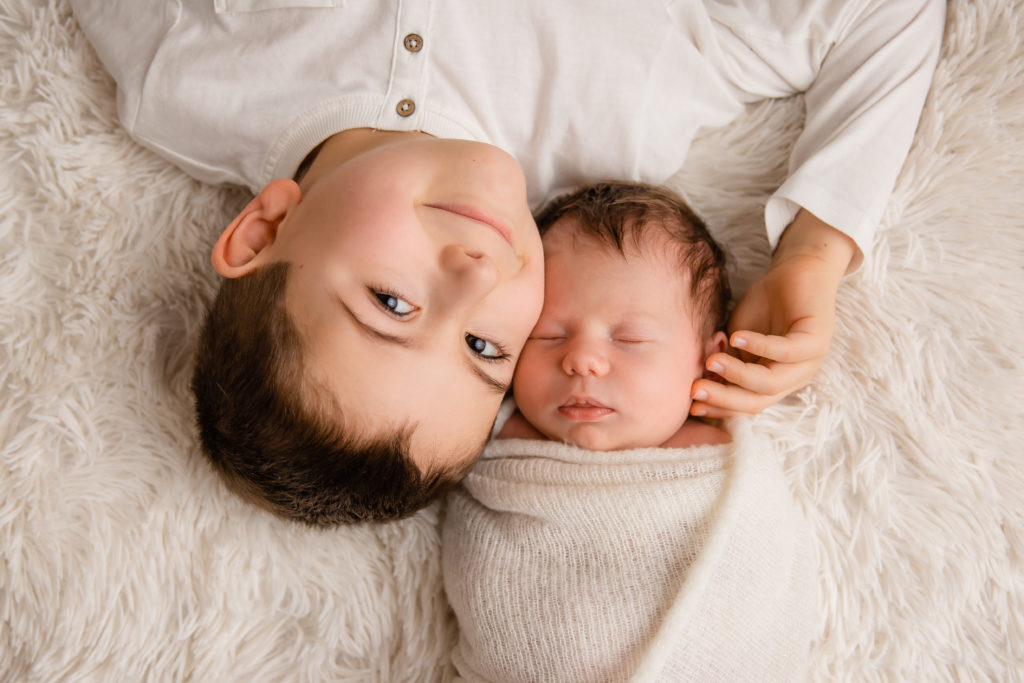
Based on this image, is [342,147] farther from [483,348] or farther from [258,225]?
[483,348]

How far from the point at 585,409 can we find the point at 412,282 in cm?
39

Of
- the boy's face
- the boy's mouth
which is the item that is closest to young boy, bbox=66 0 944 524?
the boy's face

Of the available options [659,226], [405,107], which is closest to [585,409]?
[659,226]

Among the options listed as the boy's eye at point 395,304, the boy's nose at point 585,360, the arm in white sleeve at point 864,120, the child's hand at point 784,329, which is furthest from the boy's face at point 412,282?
the arm in white sleeve at point 864,120

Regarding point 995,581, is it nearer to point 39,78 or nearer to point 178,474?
point 178,474

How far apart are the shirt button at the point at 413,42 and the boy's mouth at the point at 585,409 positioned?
0.65 m

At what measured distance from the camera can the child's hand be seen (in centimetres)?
122

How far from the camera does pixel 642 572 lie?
3.72 feet

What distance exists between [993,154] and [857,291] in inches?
13.2

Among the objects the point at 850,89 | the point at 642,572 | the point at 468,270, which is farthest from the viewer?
the point at 850,89

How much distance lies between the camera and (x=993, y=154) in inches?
51.8

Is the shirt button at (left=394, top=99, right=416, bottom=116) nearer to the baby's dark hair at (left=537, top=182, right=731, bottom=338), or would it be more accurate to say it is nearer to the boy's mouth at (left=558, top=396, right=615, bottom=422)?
the baby's dark hair at (left=537, top=182, right=731, bottom=338)

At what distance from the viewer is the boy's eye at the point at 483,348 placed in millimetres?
1120

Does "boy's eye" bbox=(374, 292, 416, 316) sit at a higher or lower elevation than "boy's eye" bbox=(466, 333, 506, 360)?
higher
